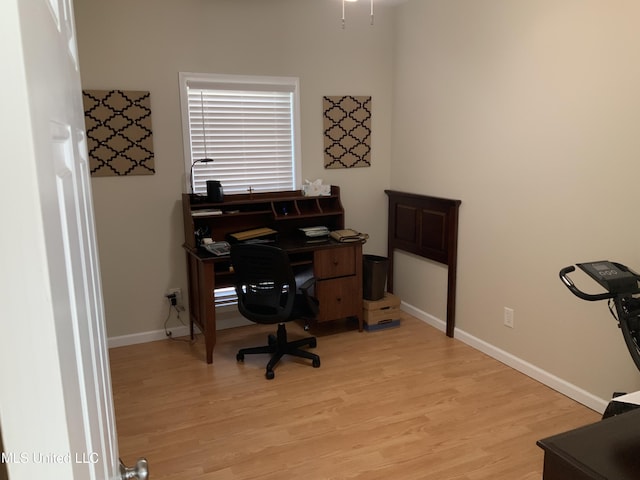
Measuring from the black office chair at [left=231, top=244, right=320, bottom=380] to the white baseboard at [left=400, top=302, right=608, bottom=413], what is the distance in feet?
4.12

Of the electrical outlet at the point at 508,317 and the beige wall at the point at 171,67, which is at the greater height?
the beige wall at the point at 171,67

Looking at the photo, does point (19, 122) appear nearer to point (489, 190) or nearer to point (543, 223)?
point (543, 223)

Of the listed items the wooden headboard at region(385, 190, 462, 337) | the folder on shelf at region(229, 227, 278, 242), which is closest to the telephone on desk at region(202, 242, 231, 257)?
the folder on shelf at region(229, 227, 278, 242)

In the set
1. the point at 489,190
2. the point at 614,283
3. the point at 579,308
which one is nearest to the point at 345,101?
the point at 489,190

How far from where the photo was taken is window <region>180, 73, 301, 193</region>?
12.9 feet

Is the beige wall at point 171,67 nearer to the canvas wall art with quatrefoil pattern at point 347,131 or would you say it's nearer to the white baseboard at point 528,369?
the canvas wall art with quatrefoil pattern at point 347,131

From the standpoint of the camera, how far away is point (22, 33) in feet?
1.15

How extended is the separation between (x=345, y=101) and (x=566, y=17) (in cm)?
200

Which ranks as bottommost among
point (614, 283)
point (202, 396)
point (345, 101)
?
point (202, 396)

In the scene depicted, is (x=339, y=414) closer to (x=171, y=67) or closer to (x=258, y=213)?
(x=258, y=213)

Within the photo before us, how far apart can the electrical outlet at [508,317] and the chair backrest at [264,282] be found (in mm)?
1535

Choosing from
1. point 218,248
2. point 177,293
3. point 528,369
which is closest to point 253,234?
point 218,248

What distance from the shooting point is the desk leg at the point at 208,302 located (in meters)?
3.47

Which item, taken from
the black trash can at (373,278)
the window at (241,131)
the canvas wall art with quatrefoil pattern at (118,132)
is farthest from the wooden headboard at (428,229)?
the canvas wall art with quatrefoil pattern at (118,132)
